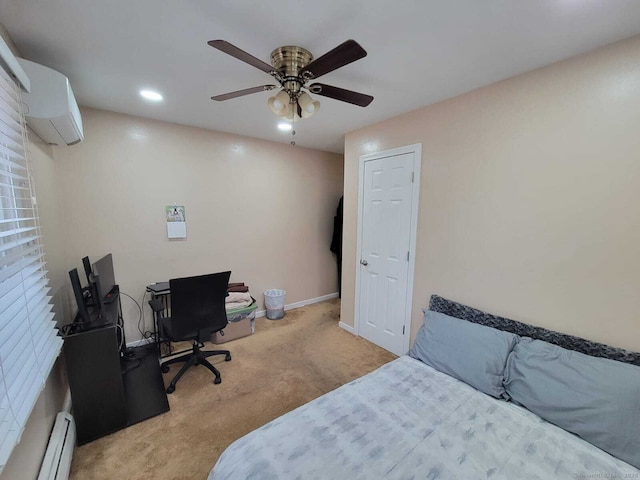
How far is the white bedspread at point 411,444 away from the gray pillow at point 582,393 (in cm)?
6

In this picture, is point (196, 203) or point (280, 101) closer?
point (280, 101)

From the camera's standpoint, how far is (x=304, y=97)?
1577mm

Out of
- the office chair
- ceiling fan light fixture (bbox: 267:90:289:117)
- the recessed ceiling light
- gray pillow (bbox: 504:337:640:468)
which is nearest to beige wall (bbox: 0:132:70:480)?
the office chair

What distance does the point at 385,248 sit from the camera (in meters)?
2.86

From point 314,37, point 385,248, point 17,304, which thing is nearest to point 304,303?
point 385,248

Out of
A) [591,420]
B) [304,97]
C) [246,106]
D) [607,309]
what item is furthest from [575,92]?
[246,106]

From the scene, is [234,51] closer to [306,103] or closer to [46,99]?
[306,103]

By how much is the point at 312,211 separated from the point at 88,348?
3.07 m

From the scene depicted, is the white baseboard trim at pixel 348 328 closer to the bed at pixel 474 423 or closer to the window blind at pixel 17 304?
the bed at pixel 474 423

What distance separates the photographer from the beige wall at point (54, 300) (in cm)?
117

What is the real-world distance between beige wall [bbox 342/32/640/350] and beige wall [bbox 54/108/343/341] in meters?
1.99

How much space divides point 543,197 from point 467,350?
1.16m

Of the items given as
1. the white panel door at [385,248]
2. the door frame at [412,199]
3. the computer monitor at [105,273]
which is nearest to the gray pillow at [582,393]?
the door frame at [412,199]

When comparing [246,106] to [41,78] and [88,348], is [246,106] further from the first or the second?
[88,348]
